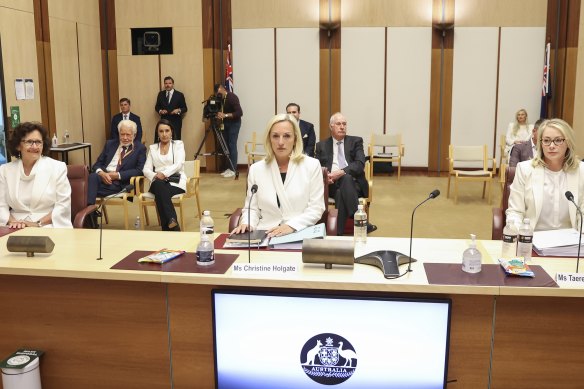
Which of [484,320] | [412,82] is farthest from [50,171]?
[412,82]

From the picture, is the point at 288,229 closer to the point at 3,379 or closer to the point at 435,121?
the point at 3,379

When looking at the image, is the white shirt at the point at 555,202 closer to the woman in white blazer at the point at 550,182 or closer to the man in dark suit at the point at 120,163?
the woman in white blazer at the point at 550,182

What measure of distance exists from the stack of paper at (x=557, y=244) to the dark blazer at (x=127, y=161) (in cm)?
458

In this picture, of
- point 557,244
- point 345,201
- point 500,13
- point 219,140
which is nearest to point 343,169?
point 345,201

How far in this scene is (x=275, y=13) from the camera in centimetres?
1082

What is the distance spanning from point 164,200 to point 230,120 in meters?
4.77

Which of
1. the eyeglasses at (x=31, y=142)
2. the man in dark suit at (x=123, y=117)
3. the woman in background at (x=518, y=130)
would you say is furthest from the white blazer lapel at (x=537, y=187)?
the man in dark suit at (x=123, y=117)

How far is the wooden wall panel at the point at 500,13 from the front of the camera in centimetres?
1038

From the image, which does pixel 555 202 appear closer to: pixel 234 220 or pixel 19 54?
pixel 234 220

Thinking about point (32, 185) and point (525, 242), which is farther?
point (32, 185)

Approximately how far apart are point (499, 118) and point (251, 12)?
4888 mm

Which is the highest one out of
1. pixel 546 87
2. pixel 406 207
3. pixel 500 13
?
pixel 500 13

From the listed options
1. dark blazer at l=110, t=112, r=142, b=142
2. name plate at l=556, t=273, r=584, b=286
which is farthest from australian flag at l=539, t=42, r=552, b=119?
name plate at l=556, t=273, r=584, b=286

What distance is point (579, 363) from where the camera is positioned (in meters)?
2.34
